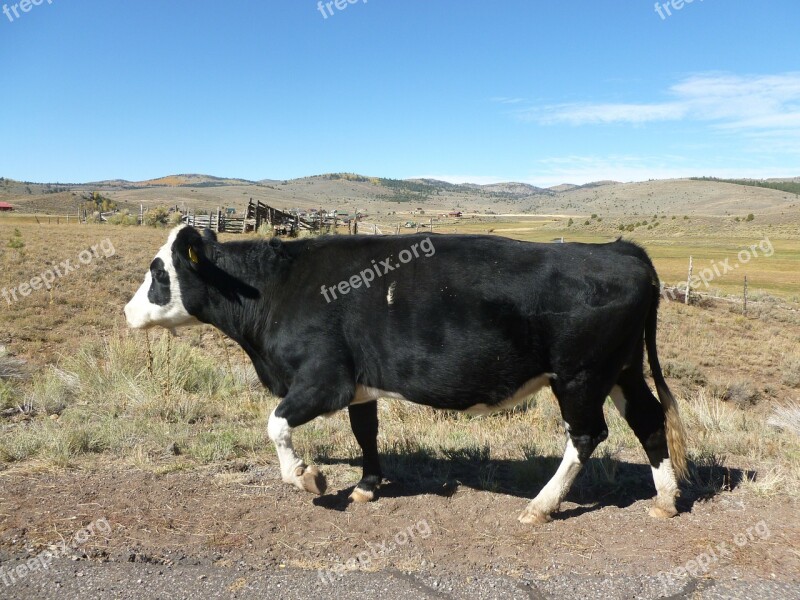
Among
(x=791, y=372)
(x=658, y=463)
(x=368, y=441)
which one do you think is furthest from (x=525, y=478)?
(x=791, y=372)

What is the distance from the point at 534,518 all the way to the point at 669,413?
1467mm

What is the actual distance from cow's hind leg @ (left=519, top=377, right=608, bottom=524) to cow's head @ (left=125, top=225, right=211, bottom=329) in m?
3.17

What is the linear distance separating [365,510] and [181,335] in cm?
1150

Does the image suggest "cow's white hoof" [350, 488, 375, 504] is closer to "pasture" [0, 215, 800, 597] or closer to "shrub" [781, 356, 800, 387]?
"pasture" [0, 215, 800, 597]

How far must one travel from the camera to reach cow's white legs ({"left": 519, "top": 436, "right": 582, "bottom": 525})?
15.8ft

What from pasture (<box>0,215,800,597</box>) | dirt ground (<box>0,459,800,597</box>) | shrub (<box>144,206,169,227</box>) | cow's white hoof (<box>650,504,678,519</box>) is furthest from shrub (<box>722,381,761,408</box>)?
shrub (<box>144,206,169,227</box>)

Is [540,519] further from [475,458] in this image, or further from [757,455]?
[757,455]

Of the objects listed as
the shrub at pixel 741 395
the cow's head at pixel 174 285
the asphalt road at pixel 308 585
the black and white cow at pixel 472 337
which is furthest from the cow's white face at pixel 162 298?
the shrub at pixel 741 395

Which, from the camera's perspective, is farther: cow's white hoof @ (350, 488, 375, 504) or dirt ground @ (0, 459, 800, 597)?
cow's white hoof @ (350, 488, 375, 504)

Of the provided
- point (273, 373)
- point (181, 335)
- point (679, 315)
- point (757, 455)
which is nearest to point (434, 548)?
point (273, 373)

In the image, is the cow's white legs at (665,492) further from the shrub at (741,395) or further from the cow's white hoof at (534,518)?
the shrub at (741,395)

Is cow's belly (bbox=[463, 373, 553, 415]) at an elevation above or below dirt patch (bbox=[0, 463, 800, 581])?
above

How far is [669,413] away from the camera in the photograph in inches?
208

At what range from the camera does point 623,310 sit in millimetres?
4738
